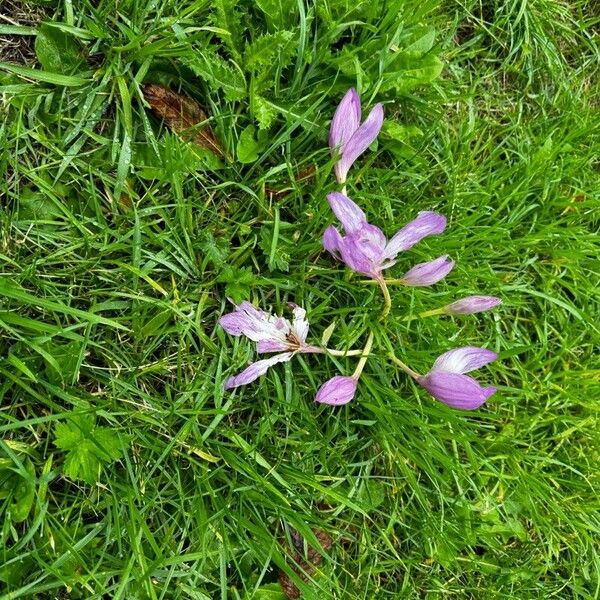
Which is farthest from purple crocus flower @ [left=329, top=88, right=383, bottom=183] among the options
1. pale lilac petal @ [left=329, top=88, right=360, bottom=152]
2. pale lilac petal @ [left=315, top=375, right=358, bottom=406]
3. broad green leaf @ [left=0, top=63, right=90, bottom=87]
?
broad green leaf @ [left=0, top=63, right=90, bottom=87]

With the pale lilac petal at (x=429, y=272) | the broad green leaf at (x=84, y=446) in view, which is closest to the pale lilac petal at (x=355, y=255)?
the pale lilac petal at (x=429, y=272)

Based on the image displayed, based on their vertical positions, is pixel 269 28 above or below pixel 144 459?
above

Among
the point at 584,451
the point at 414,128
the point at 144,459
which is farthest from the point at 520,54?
the point at 144,459

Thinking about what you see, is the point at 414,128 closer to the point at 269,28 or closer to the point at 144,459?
the point at 269,28

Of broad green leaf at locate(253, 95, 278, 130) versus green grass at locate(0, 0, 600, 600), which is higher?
broad green leaf at locate(253, 95, 278, 130)

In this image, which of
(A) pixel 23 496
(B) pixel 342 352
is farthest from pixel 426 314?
(A) pixel 23 496

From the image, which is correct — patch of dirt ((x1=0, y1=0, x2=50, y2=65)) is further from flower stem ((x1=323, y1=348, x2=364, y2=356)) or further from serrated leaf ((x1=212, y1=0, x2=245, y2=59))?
flower stem ((x1=323, y1=348, x2=364, y2=356))
